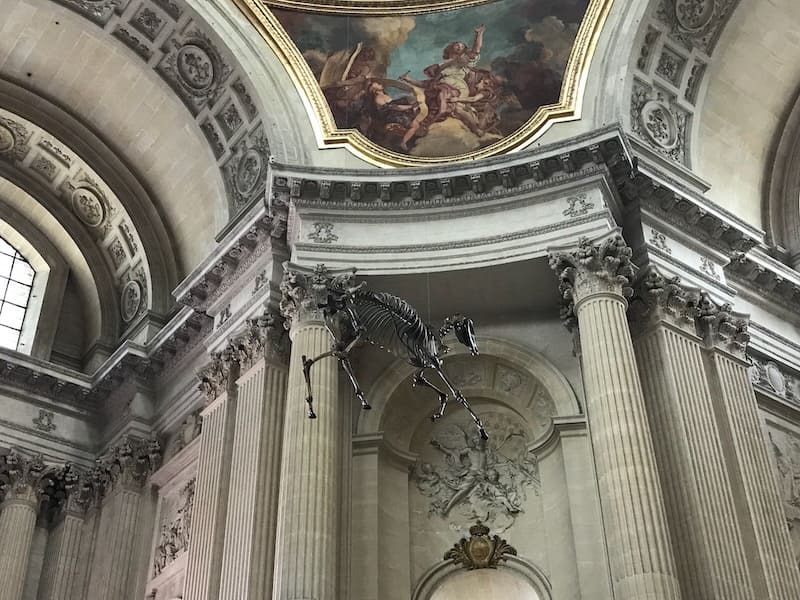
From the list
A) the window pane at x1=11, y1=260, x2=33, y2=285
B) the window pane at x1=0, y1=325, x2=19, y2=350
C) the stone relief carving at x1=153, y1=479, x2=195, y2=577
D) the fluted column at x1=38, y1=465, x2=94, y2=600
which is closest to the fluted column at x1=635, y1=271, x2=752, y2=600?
the stone relief carving at x1=153, y1=479, x2=195, y2=577

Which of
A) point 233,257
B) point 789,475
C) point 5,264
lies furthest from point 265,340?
point 5,264

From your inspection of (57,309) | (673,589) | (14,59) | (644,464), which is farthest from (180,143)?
(673,589)

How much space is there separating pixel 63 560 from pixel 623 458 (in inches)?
463

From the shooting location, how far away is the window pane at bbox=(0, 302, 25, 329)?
23.0 metres

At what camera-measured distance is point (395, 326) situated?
45.7 feet

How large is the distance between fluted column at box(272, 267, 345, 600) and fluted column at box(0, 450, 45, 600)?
7668mm

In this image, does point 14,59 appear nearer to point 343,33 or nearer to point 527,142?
point 343,33

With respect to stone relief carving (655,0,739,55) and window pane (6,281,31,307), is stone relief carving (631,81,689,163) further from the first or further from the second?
window pane (6,281,31,307)

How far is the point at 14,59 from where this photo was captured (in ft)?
69.1

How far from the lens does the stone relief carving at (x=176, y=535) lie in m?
18.6

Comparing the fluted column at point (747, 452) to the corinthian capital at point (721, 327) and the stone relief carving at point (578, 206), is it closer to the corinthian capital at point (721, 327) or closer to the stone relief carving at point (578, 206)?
the corinthian capital at point (721, 327)

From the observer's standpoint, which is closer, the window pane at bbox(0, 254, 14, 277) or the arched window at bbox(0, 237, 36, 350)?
the arched window at bbox(0, 237, 36, 350)

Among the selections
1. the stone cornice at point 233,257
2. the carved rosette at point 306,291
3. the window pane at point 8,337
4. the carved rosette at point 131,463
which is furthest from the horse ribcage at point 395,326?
the window pane at point 8,337

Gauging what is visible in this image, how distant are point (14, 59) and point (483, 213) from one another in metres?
10.5
